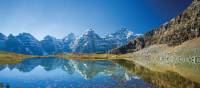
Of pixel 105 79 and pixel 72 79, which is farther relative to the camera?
pixel 72 79

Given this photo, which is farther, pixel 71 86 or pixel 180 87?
pixel 71 86

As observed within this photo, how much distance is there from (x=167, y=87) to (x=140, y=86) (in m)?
4.71

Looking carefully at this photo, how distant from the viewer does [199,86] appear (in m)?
47.3

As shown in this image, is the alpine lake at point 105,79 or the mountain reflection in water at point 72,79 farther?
the mountain reflection in water at point 72,79

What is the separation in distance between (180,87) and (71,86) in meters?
18.4

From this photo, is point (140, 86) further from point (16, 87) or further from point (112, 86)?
point (16, 87)

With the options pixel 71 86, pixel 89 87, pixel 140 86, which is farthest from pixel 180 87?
pixel 71 86

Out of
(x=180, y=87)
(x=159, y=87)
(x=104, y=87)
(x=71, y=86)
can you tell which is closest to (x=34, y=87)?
(x=71, y=86)

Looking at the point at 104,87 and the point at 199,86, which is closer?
the point at 199,86

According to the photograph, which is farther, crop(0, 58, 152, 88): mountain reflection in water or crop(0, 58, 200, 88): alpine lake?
crop(0, 58, 152, 88): mountain reflection in water

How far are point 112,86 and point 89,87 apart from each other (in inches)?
160

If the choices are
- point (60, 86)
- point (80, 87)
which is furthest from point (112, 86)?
point (60, 86)

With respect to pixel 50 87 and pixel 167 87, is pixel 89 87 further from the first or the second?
pixel 167 87

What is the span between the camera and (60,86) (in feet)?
177
